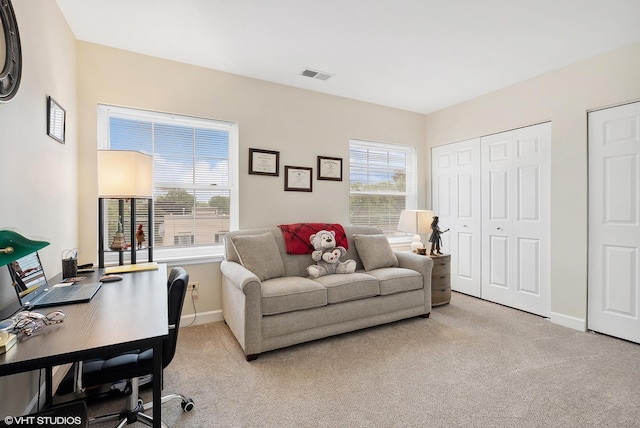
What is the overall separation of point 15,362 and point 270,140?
284 cm

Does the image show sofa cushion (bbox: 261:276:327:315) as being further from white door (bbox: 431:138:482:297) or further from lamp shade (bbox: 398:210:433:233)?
white door (bbox: 431:138:482:297)

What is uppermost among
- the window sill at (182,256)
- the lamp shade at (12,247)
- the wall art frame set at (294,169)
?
the wall art frame set at (294,169)

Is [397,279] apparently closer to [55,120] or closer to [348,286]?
[348,286]

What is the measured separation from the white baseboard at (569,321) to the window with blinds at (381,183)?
201 centimetres

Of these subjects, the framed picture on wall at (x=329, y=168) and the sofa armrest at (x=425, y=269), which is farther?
the framed picture on wall at (x=329, y=168)

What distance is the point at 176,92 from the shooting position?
9.70ft

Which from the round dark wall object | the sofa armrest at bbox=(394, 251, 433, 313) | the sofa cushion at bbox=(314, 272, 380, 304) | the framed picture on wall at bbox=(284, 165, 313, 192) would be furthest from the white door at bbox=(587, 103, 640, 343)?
the round dark wall object

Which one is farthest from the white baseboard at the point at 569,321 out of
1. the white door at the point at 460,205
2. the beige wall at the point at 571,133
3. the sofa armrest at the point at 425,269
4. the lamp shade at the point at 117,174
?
the lamp shade at the point at 117,174

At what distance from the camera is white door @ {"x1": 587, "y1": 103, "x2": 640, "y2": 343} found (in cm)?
258

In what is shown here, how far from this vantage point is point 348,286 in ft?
8.94

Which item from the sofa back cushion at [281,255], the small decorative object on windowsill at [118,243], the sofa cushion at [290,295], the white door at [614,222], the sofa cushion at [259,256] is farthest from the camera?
the sofa back cushion at [281,255]

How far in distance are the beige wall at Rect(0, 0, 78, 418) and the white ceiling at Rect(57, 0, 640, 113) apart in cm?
41

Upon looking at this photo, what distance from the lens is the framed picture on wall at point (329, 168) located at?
12.2 ft

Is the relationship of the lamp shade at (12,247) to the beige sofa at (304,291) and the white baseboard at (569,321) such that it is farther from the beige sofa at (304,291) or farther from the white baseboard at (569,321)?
the white baseboard at (569,321)
